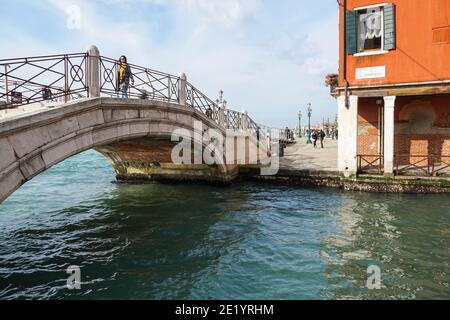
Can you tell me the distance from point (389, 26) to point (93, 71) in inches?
427

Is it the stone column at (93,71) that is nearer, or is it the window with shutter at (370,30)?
the stone column at (93,71)

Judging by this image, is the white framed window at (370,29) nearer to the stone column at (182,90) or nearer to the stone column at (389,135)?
the stone column at (389,135)

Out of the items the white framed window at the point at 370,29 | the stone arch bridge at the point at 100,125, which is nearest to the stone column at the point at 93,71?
the stone arch bridge at the point at 100,125

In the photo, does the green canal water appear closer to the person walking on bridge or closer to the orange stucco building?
the orange stucco building

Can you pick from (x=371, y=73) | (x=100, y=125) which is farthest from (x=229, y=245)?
(x=371, y=73)

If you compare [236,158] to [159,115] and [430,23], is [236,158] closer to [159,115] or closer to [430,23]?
[159,115]

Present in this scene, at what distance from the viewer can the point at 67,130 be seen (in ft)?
23.4

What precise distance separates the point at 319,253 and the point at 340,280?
123cm

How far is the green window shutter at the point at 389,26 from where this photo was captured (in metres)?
13.2

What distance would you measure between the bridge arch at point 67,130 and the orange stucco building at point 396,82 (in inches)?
294

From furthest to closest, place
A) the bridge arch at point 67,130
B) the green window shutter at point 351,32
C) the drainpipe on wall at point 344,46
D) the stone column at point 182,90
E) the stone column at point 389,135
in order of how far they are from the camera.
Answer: the drainpipe on wall at point 344,46 → the green window shutter at point 351,32 → the stone column at point 389,135 → the stone column at point 182,90 → the bridge arch at point 67,130

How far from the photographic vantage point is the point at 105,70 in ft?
26.9

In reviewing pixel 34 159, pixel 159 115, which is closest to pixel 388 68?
pixel 159 115
